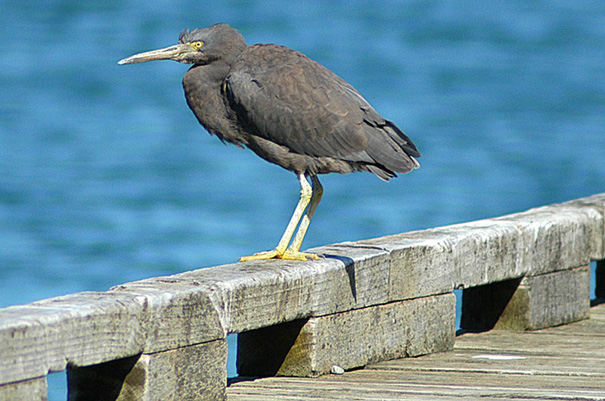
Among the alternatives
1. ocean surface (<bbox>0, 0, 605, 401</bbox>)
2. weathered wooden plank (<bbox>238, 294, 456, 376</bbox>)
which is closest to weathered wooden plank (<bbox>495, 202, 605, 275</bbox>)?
weathered wooden plank (<bbox>238, 294, 456, 376</bbox>)

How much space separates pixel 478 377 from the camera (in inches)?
194

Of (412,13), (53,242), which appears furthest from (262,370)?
(412,13)

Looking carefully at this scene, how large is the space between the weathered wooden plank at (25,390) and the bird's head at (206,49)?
2.88m

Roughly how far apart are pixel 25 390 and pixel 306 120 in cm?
271

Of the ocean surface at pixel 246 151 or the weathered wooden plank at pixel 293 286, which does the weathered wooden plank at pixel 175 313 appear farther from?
the ocean surface at pixel 246 151

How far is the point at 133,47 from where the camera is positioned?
82.8 feet

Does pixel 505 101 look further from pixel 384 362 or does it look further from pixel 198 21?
pixel 384 362

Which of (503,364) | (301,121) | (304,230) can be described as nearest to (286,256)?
(304,230)

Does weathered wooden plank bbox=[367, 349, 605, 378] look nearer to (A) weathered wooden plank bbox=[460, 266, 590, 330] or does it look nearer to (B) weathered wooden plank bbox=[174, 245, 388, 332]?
(B) weathered wooden plank bbox=[174, 245, 388, 332]

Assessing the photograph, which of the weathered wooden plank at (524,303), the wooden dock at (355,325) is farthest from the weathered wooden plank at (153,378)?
the weathered wooden plank at (524,303)

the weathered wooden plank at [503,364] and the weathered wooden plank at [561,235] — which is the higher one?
the weathered wooden plank at [561,235]

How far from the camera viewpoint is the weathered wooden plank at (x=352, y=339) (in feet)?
16.0

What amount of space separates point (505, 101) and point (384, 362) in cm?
1996

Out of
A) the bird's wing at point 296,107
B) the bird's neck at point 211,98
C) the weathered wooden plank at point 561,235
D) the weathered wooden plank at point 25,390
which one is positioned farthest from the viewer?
the weathered wooden plank at point 561,235
